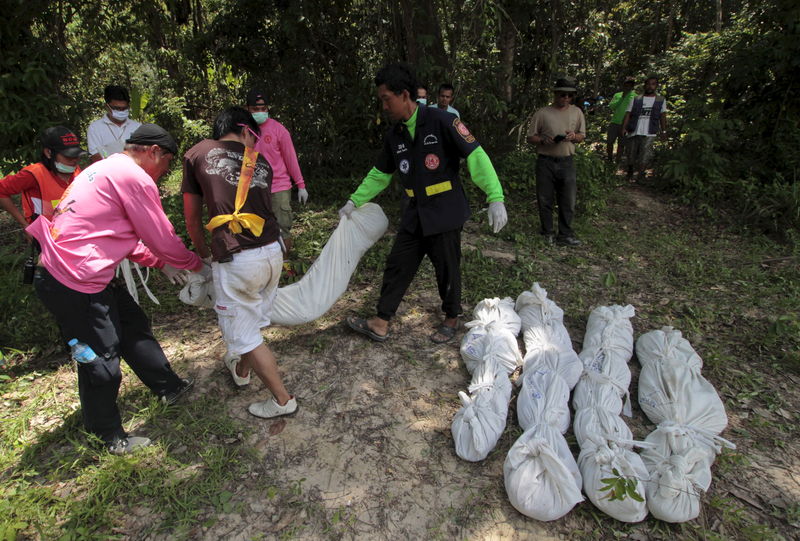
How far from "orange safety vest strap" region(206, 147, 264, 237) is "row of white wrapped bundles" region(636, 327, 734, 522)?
6.89 ft

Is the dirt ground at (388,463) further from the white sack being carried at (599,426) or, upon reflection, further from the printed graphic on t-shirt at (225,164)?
the printed graphic on t-shirt at (225,164)

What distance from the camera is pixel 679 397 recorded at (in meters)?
2.34

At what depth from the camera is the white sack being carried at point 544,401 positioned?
7.27 ft

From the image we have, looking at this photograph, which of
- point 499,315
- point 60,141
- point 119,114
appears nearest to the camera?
point 60,141

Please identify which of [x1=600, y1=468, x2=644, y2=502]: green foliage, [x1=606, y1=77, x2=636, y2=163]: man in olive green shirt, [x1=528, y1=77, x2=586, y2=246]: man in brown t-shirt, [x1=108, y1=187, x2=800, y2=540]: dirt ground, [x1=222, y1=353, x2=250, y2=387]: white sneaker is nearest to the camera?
[x1=600, y1=468, x2=644, y2=502]: green foliage

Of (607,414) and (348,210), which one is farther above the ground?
(348,210)

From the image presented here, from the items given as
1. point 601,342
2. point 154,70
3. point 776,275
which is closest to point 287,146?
point 601,342

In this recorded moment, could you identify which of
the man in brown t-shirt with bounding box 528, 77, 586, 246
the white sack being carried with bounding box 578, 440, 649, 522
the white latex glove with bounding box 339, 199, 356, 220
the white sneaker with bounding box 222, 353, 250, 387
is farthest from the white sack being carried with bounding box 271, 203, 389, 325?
the man in brown t-shirt with bounding box 528, 77, 586, 246

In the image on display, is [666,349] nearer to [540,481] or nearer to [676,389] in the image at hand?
[676,389]

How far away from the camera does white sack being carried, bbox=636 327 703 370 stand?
2619 mm

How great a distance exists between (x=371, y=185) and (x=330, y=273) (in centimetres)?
67

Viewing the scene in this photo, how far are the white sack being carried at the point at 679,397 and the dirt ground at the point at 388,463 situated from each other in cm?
13

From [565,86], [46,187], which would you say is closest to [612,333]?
[565,86]

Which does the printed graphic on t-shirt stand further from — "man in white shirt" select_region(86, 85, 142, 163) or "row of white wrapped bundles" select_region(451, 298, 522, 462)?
"man in white shirt" select_region(86, 85, 142, 163)
